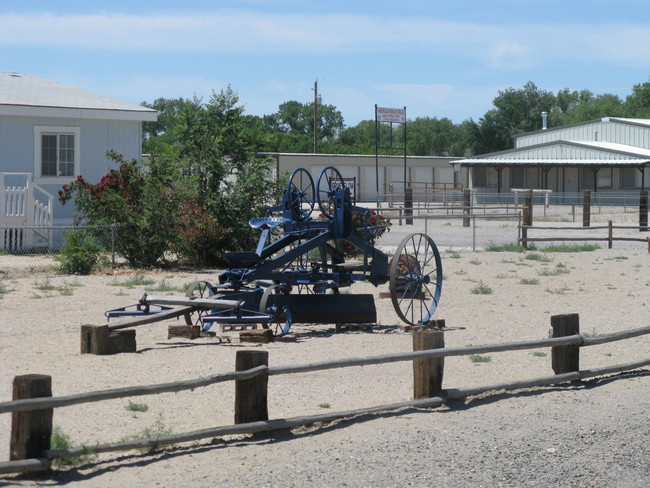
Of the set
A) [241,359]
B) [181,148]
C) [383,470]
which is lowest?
[383,470]

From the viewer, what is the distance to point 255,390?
7930mm

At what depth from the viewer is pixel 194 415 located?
8.69m

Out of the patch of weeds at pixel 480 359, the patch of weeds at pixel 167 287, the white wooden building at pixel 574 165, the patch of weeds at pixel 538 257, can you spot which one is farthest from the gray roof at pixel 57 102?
the white wooden building at pixel 574 165

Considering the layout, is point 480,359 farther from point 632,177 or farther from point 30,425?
point 632,177

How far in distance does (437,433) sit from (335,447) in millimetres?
942

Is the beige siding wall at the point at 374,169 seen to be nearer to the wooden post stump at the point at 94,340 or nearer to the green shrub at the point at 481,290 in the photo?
the green shrub at the point at 481,290

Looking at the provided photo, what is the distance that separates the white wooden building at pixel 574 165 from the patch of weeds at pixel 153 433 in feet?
166

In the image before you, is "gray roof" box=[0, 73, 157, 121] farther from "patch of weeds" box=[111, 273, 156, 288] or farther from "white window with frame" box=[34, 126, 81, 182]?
"patch of weeds" box=[111, 273, 156, 288]

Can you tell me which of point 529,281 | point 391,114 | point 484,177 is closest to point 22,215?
point 529,281

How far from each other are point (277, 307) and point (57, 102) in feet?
49.1

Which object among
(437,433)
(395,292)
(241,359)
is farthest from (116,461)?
(395,292)

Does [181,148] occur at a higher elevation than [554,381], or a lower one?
higher

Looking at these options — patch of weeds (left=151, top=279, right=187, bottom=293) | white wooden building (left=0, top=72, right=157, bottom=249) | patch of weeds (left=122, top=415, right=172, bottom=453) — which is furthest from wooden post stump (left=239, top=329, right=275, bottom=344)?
white wooden building (left=0, top=72, right=157, bottom=249)

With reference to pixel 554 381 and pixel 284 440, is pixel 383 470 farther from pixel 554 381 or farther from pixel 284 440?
pixel 554 381
